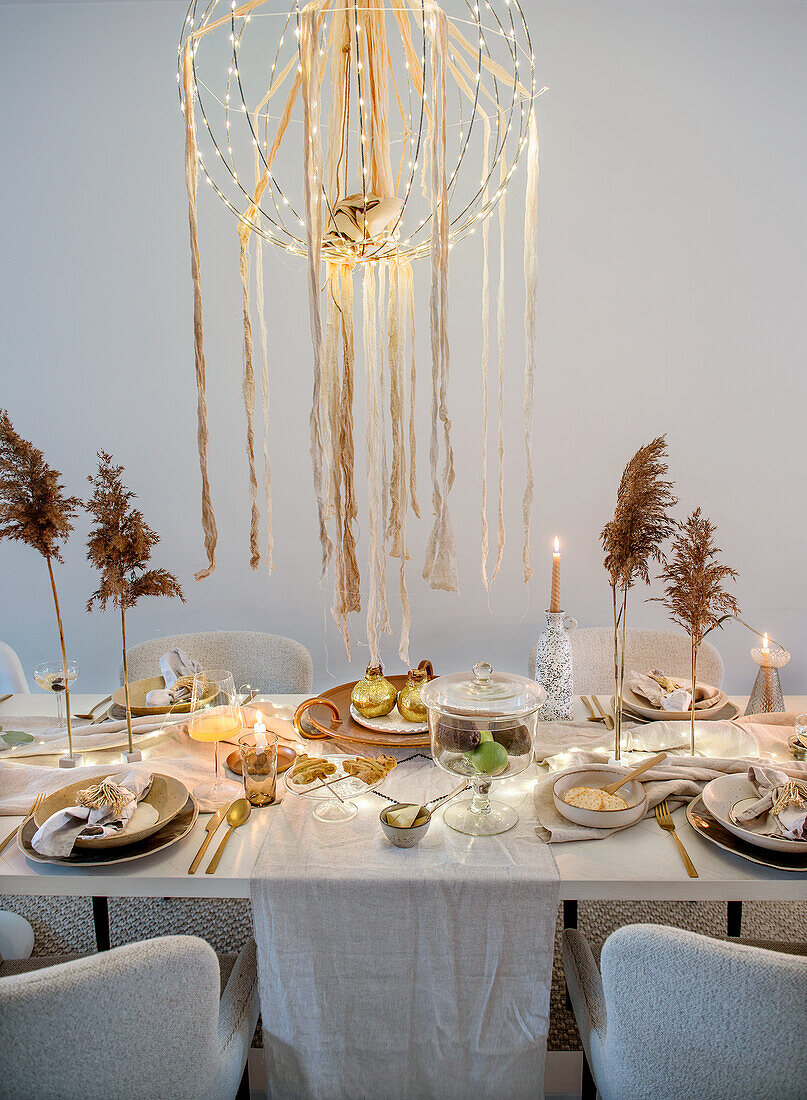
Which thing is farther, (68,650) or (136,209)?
(68,650)

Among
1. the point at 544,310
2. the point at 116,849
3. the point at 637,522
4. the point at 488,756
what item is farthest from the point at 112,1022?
the point at 544,310

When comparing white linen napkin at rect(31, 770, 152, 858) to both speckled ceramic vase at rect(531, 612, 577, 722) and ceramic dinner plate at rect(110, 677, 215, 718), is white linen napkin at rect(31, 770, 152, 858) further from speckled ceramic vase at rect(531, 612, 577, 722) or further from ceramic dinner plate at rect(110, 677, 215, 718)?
speckled ceramic vase at rect(531, 612, 577, 722)

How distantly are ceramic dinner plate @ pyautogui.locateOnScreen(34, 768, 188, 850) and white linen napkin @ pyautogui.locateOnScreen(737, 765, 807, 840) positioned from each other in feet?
2.89

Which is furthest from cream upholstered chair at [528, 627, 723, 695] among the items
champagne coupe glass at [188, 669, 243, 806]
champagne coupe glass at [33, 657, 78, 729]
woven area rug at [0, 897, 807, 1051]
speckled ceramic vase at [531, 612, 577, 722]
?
champagne coupe glass at [33, 657, 78, 729]

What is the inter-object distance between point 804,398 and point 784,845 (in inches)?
81.7

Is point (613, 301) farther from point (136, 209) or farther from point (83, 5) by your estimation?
point (83, 5)

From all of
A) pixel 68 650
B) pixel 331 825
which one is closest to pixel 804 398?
pixel 331 825

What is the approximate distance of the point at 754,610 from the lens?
2807 mm

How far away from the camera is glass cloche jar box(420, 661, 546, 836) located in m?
1.17

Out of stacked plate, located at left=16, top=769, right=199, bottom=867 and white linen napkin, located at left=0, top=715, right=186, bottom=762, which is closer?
stacked plate, located at left=16, top=769, right=199, bottom=867

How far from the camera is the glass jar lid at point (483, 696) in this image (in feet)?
3.90

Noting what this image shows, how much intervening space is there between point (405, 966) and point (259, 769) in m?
0.38

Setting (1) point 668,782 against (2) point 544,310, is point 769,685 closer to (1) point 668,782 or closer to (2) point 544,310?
(1) point 668,782

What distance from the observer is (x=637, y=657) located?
2082 mm
